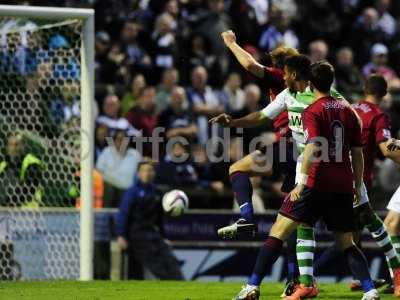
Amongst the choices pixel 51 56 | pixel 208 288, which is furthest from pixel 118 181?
pixel 208 288

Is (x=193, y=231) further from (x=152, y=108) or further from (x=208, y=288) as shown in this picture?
(x=208, y=288)

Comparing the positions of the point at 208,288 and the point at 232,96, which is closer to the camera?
the point at 208,288

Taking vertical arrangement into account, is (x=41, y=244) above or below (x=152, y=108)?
below

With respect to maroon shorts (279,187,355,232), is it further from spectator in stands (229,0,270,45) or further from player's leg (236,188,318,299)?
spectator in stands (229,0,270,45)

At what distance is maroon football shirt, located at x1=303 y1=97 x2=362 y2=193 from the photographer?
972 centimetres

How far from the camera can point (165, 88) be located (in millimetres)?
18422

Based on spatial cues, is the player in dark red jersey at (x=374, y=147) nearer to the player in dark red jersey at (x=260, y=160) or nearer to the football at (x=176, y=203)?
the player in dark red jersey at (x=260, y=160)

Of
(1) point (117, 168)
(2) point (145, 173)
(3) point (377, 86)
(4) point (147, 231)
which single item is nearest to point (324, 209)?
(3) point (377, 86)

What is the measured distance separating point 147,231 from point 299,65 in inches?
254

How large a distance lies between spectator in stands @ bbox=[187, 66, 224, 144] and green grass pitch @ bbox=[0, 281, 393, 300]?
17.7 ft

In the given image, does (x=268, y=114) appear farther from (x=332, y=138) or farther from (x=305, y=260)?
(x=305, y=260)

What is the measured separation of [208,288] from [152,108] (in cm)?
589

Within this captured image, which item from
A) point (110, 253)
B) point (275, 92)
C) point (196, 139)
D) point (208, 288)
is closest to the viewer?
point (275, 92)

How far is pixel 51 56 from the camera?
1430 centimetres
